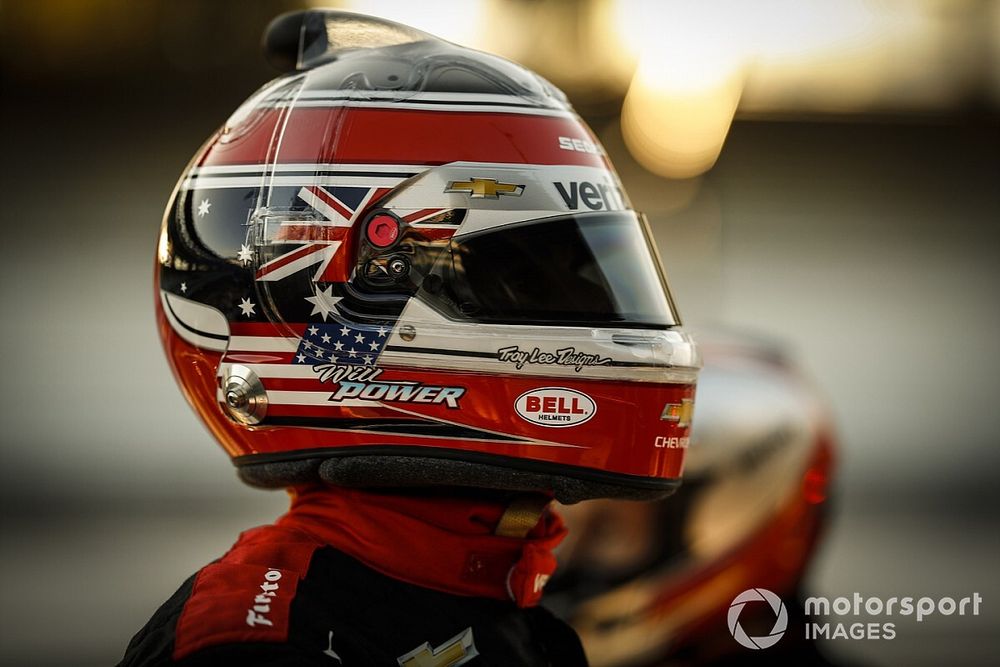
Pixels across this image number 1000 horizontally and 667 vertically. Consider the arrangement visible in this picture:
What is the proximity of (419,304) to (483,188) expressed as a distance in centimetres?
20

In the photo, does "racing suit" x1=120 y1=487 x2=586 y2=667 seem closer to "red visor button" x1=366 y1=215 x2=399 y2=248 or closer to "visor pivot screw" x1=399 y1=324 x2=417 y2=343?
"visor pivot screw" x1=399 y1=324 x2=417 y2=343

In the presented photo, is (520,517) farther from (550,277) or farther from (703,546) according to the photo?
(703,546)

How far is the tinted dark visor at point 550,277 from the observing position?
5.77 ft

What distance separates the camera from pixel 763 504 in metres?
3.98

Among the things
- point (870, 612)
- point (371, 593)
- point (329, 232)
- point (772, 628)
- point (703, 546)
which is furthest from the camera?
point (870, 612)

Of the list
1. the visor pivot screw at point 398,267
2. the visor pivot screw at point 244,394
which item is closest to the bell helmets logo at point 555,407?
the visor pivot screw at point 398,267

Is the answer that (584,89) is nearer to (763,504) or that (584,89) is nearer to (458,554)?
(763,504)

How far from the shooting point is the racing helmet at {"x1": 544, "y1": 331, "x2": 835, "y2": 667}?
3.83m

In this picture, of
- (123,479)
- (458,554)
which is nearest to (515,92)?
(458,554)

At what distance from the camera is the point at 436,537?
172 centimetres

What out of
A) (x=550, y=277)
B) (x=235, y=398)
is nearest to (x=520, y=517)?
(x=550, y=277)

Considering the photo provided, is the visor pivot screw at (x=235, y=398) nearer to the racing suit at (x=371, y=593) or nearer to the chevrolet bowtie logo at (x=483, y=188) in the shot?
the racing suit at (x=371, y=593)

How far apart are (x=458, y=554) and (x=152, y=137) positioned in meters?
9.70

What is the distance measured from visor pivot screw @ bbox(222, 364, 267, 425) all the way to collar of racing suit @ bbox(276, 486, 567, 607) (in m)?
0.15
